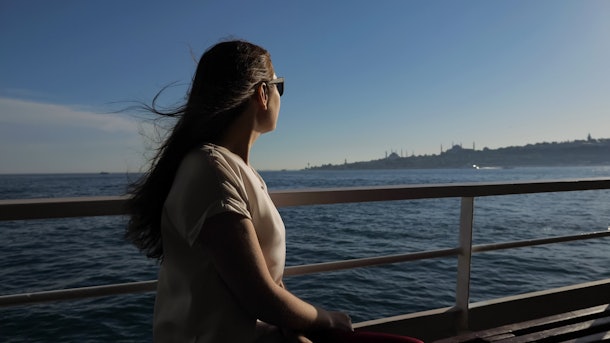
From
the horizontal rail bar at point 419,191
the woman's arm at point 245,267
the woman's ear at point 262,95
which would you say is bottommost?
the woman's arm at point 245,267

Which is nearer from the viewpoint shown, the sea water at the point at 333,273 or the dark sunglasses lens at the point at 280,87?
the dark sunglasses lens at the point at 280,87

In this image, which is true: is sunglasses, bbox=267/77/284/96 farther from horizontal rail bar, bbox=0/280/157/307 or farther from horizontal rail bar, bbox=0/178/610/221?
horizontal rail bar, bbox=0/280/157/307

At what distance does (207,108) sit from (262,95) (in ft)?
0.38

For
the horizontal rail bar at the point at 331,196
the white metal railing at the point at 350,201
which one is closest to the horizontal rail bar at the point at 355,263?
the white metal railing at the point at 350,201

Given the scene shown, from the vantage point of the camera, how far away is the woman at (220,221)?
2.35 feet

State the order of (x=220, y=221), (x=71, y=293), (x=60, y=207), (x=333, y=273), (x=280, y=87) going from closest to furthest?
A: (x=220, y=221) → (x=280, y=87) → (x=60, y=207) → (x=71, y=293) → (x=333, y=273)

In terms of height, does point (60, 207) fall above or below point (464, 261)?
above

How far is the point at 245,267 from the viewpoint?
2.32 ft

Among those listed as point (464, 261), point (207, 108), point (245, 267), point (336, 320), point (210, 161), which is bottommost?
point (464, 261)

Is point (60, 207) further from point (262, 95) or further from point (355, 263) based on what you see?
point (355, 263)

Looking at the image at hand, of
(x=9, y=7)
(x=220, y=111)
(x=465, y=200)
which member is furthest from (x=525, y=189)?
(x=9, y=7)

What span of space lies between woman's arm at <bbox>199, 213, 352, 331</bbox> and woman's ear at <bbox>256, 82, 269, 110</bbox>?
290 millimetres

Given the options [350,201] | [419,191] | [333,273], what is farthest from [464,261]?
[333,273]

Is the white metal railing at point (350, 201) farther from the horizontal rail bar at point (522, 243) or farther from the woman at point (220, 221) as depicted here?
the woman at point (220, 221)
